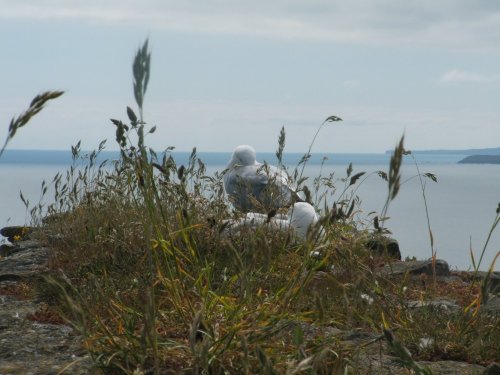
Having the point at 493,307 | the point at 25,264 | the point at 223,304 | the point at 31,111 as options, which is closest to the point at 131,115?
the point at 31,111

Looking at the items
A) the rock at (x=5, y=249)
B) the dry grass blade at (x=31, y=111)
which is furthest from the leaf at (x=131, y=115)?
the rock at (x=5, y=249)

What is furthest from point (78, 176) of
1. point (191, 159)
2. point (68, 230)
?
point (191, 159)

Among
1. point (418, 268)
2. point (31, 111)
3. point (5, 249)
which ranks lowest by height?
point (5, 249)

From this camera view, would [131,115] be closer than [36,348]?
Yes

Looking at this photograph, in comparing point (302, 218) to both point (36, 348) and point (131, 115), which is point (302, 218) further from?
point (131, 115)

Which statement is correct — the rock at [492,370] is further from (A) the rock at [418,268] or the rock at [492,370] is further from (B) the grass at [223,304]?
A: (A) the rock at [418,268]

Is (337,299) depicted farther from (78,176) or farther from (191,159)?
(78,176)

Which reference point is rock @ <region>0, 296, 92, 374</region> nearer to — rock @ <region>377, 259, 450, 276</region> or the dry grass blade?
the dry grass blade

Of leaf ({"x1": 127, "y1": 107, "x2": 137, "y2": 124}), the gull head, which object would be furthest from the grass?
the gull head

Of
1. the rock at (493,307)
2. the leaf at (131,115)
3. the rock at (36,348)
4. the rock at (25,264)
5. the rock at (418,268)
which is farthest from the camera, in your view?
the rock at (418,268)

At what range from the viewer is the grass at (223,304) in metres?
2.56

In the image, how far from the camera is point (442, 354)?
407 cm

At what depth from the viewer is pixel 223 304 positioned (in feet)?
12.8

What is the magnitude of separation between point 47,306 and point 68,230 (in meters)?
2.13
